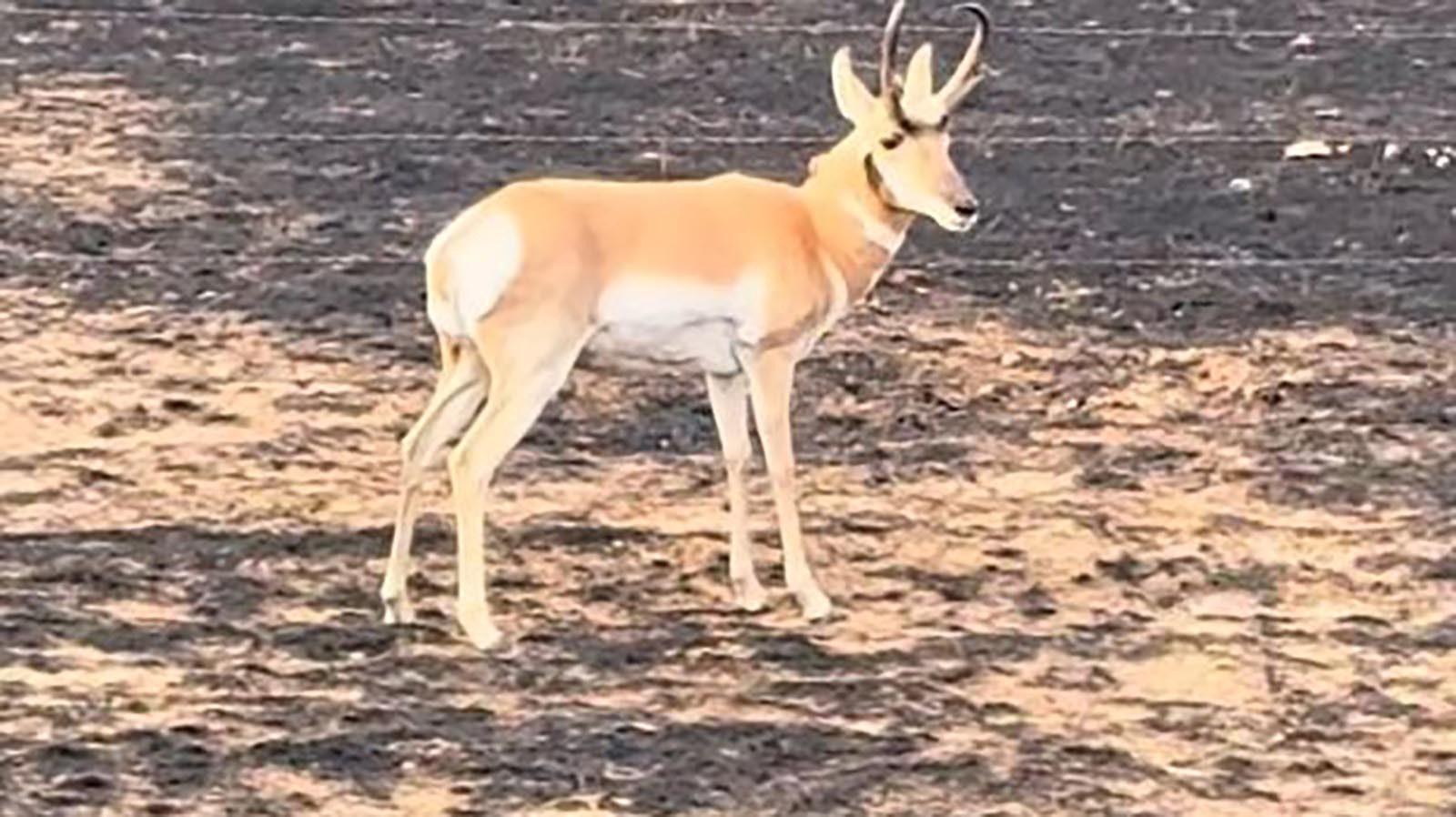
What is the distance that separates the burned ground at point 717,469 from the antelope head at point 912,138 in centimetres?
84

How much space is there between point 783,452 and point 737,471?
105 mm

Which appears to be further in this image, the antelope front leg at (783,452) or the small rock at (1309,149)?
the small rock at (1309,149)

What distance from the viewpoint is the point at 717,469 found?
824 cm

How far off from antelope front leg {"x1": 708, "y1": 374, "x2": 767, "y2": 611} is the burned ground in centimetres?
8

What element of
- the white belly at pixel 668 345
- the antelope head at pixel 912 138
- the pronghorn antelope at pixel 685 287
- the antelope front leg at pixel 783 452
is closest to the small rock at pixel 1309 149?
the pronghorn antelope at pixel 685 287

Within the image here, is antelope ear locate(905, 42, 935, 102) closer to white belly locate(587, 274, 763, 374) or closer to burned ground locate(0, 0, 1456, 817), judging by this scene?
white belly locate(587, 274, 763, 374)

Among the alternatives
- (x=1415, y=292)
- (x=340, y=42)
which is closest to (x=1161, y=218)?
(x=1415, y=292)

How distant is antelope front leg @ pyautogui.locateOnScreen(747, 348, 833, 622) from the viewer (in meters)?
7.12

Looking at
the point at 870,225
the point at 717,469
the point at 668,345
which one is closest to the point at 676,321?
the point at 668,345

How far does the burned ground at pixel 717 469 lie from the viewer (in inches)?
250

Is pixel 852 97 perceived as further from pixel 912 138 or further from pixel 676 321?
pixel 676 321

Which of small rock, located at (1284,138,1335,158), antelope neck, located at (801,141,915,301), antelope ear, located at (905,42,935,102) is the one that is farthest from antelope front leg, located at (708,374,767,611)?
small rock, located at (1284,138,1335,158)

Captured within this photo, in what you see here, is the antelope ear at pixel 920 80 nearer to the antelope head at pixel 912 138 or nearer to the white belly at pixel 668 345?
the antelope head at pixel 912 138

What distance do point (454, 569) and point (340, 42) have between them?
20.7 ft
